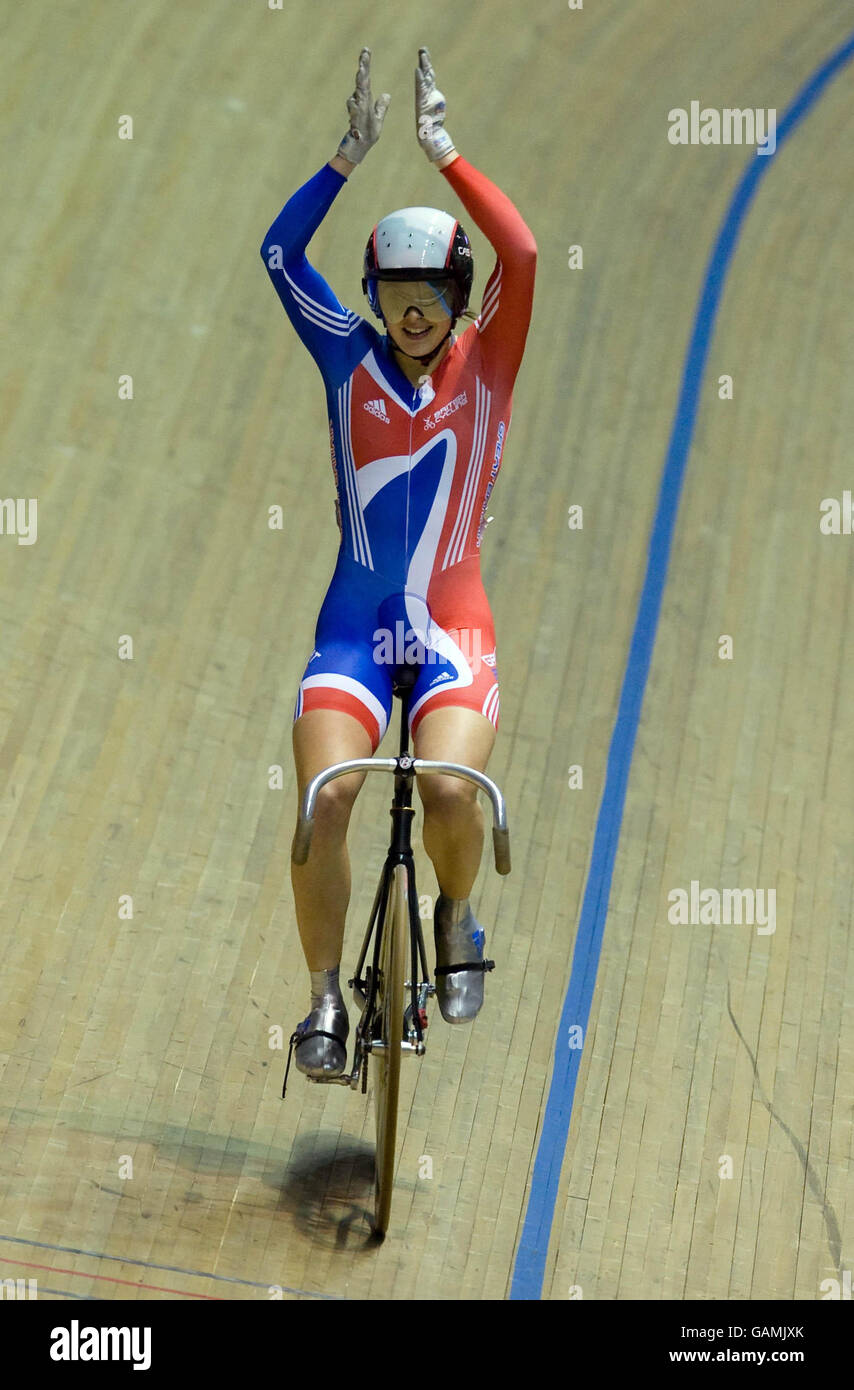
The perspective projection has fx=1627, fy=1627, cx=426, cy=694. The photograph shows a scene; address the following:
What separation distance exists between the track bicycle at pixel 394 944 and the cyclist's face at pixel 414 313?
0.68 m

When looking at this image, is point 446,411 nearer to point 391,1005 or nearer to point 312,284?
point 312,284

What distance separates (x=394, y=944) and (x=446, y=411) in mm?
1115

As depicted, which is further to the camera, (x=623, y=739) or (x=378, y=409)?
(x=623, y=739)

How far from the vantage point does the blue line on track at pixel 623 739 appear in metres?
3.99

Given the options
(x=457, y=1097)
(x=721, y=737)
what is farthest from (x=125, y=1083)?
(x=721, y=737)

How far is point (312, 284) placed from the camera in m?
3.37
